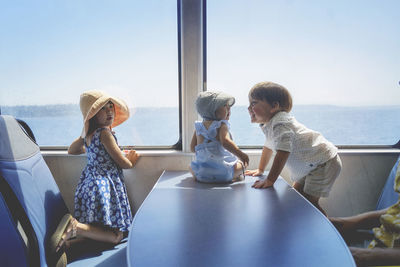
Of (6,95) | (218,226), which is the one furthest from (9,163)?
(6,95)

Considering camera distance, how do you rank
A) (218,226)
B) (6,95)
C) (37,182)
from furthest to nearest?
(6,95), (37,182), (218,226)

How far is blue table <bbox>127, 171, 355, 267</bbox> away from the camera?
2.59ft

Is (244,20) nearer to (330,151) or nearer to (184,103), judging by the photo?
(184,103)

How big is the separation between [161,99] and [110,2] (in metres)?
0.88

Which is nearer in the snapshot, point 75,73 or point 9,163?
point 9,163

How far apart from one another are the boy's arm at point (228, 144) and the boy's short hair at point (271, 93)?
0.34m

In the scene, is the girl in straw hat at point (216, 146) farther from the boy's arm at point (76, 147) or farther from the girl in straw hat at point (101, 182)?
the boy's arm at point (76, 147)

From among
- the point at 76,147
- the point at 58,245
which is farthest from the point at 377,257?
the point at 76,147

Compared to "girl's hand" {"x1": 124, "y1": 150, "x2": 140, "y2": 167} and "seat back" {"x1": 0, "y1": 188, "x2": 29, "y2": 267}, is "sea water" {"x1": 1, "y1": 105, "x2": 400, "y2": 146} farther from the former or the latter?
"seat back" {"x1": 0, "y1": 188, "x2": 29, "y2": 267}

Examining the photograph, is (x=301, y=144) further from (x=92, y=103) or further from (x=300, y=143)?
(x=92, y=103)

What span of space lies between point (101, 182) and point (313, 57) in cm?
190

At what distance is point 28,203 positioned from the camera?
1143 mm

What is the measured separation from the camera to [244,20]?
6.87 feet

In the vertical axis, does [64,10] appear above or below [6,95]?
above
